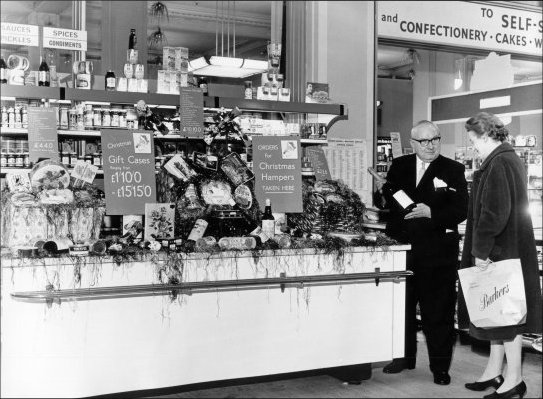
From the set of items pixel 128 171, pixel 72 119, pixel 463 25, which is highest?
pixel 463 25

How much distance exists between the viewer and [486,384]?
440 cm

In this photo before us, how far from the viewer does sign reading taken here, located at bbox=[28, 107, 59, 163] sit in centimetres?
470

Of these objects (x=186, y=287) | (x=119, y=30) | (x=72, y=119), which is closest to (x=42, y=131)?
(x=186, y=287)

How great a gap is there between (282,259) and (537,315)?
1529 millimetres

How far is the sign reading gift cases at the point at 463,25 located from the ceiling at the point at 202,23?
3.23 meters

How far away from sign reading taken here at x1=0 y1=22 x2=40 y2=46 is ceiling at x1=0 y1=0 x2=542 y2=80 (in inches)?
134

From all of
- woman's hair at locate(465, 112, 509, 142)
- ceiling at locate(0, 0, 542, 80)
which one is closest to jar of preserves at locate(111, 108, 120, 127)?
ceiling at locate(0, 0, 542, 80)

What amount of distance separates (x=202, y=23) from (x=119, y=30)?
16.5ft

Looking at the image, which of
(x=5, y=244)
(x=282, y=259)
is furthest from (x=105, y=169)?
(x=282, y=259)

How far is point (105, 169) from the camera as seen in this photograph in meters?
4.48

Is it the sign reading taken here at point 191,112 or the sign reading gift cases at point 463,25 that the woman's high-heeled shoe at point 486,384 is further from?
the sign reading gift cases at point 463,25

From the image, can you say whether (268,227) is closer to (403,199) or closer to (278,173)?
(278,173)

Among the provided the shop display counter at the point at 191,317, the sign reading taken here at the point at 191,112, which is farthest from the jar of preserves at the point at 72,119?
the shop display counter at the point at 191,317

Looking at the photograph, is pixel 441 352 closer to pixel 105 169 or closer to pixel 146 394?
pixel 146 394
